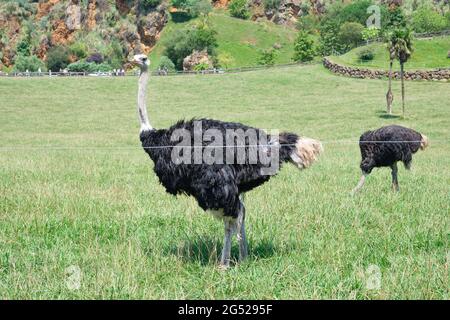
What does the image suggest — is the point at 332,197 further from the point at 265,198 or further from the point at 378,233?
the point at 378,233

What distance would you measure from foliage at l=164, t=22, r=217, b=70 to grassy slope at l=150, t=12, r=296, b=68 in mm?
3395

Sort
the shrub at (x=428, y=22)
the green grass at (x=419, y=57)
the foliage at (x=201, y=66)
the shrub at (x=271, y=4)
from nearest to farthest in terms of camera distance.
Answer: the green grass at (x=419, y=57) < the foliage at (x=201, y=66) < the shrub at (x=428, y=22) < the shrub at (x=271, y=4)

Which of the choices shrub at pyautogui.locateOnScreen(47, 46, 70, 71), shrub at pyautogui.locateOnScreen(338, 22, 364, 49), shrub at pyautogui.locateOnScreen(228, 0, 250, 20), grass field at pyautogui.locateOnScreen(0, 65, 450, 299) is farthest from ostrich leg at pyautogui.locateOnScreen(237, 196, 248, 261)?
shrub at pyautogui.locateOnScreen(228, 0, 250, 20)

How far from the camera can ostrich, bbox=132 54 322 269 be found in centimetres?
603

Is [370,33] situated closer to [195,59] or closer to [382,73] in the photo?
[195,59]

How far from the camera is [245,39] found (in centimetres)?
11531

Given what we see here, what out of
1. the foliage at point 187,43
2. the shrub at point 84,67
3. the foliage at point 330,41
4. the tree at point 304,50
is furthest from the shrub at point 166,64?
the foliage at point 330,41

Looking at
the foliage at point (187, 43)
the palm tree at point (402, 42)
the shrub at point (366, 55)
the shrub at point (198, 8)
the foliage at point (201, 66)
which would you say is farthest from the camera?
the shrub at point (198, 8)

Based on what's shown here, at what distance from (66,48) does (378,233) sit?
113 m

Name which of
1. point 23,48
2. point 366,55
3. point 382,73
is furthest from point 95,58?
point 382,73

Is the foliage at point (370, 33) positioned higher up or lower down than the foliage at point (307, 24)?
lower down

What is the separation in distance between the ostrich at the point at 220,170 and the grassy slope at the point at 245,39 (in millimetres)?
96851

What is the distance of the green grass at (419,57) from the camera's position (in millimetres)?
60844

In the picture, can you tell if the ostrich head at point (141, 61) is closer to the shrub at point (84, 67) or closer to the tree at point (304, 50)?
the tree at point (304, 50)
